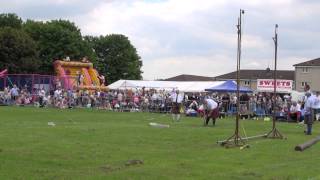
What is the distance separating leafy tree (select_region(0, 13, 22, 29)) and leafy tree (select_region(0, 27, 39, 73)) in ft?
28.9

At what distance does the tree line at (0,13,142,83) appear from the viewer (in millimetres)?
89188

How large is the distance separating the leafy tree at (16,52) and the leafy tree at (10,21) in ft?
28.9

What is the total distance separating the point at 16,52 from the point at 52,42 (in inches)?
402

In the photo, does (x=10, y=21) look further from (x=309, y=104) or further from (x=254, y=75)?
(x=309, y=104)

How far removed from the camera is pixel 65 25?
104875 mm

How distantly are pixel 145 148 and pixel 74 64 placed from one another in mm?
53069

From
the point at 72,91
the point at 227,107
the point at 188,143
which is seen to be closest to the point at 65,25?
the point at 72,91

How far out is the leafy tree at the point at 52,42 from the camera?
97.8 m

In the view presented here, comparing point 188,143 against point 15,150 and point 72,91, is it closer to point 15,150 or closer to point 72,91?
point 15,150

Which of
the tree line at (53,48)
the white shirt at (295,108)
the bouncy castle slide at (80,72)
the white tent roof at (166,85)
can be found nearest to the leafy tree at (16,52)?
the tree line at (53,48)

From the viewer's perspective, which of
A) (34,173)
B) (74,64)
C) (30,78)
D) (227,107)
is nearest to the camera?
(34,173)

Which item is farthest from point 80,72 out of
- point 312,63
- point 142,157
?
point 312,63

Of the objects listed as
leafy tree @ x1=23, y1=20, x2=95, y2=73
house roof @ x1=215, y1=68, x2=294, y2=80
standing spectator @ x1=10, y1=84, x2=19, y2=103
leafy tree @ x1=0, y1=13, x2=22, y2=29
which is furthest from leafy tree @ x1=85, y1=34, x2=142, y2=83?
standing spectator @ x1=10, y1=84, x2=19, y2=103

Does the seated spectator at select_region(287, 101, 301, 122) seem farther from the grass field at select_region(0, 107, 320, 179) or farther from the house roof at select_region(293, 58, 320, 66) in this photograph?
the house roof at select_region(293, 58, 320, 66)
